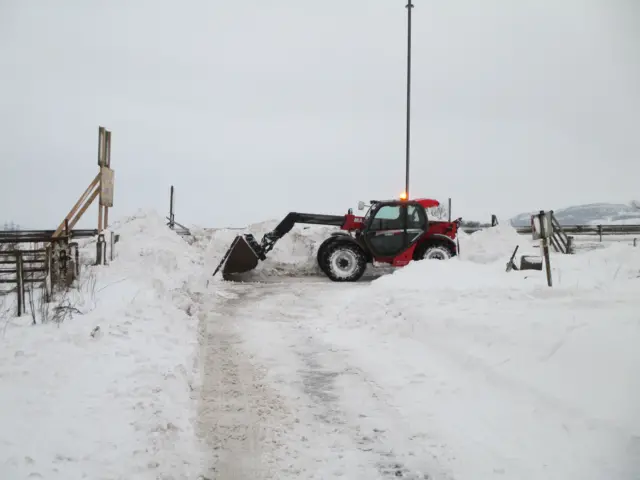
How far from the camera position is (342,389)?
5195 millimetres

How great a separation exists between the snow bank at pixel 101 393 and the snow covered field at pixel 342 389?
16 millimetres

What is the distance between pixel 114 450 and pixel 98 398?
819mm

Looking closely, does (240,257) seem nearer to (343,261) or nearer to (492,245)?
(343,261)

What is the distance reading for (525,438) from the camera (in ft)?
Result: 12.7

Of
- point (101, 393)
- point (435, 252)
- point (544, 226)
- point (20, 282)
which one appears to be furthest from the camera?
point (435, 252)

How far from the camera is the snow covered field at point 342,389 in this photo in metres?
3.50

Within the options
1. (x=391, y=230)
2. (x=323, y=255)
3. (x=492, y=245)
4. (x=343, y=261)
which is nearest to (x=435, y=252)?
(x=391, y=230)

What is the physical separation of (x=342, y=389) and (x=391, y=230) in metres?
9.16

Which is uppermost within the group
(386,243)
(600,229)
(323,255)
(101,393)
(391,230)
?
(600,229)

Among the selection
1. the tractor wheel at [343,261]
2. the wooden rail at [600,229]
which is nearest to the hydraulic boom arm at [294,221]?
the tractor wheel at [343,261]

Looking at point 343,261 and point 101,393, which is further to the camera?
point 343,261

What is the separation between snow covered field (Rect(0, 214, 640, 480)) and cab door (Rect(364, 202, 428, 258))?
221 inches

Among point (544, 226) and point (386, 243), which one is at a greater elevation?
point (544, 226)

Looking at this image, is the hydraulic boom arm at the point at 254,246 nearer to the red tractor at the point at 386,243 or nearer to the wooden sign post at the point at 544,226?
the red tractor at the point at 386,243
